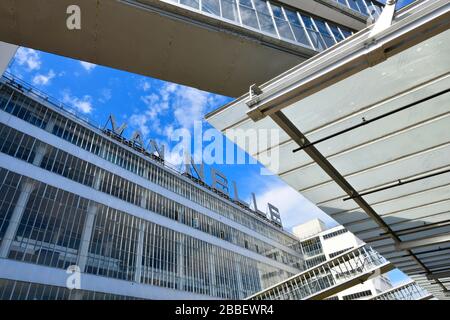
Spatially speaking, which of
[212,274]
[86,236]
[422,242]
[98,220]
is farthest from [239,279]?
[422,242]

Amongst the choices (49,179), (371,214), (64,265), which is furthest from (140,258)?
(371,214)

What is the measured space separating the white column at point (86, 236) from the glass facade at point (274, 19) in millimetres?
23356

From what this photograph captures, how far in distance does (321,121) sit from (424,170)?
98.7 inches

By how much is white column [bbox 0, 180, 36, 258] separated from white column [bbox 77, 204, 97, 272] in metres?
4.82

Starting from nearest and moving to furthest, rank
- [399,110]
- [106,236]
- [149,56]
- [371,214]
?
[399,110] → [149,56] → [371,214] → [106,236]

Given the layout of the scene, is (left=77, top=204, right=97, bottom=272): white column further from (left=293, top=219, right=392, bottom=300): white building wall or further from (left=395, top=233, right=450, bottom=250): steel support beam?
(left=293, top=219, right=392, bottom=300): white building wall

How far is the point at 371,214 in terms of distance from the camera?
267 inches

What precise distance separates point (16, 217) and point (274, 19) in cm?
2225

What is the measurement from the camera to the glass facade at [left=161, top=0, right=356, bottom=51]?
5.96 metres

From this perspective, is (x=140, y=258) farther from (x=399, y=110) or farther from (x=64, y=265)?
(x=399, y=110)

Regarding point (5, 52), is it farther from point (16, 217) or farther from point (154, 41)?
point (16, 217)

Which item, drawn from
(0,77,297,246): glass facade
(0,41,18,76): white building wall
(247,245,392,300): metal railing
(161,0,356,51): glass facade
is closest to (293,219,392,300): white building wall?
(0,77,297,246): glass facade

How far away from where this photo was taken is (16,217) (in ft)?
70.3

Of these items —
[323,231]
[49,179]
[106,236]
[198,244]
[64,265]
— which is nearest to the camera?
[64,265]
